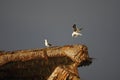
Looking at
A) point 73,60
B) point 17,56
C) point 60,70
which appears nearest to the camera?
point 60,70

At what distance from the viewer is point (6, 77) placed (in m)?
8.72

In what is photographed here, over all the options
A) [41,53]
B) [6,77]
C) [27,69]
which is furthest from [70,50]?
[6,77]

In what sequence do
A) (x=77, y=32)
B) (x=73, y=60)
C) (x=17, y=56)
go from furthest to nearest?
(x=77, y=32) → (x=17, y=56) → (x=73, y=60)

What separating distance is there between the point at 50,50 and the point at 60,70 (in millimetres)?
1554

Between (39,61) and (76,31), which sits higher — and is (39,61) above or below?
below

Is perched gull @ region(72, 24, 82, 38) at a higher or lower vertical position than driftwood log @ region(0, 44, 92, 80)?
higher

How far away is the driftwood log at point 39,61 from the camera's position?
8.51m

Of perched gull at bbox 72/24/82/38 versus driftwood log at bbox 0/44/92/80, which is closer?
driftwood log at bbox 0/44/92/80

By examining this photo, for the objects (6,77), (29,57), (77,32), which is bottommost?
(6,77)

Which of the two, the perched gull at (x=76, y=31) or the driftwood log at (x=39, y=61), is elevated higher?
the perched gull at (x=76, y=31)

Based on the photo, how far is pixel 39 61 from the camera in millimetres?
8875

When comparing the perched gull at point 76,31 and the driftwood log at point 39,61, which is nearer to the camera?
the driftwood log at point 39,61

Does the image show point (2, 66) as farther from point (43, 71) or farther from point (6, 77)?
point (43, 71)

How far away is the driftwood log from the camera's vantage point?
27.9 feet
